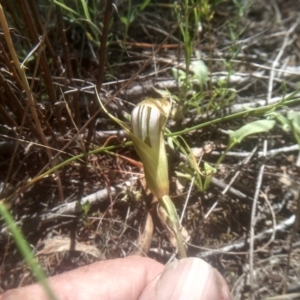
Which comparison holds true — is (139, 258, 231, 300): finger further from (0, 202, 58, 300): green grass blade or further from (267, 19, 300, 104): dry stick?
(267, 19, 300, 104): dry stick

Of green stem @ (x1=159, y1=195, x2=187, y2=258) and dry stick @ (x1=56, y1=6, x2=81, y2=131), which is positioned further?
dry stick @ (x1=56, y1=6, x2=81, y2=131)

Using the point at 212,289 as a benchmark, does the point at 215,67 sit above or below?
above

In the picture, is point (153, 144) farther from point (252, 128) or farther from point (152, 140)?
point (252, 128)

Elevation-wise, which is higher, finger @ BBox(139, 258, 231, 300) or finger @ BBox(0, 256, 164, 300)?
finger @ BBox(139, 258, 231, 300)

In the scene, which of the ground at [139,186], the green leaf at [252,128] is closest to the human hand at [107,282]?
the ground at [139,186]

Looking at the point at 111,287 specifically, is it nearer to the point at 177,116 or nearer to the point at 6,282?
the point at 6,282

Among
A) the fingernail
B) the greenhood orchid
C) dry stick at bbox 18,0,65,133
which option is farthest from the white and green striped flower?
dry stick at bbox 18,0,65,133

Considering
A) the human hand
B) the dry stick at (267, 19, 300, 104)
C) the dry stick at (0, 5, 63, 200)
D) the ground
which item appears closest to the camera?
the dry stick at (0, 5, 63, 200)

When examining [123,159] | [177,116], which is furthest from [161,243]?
[177,116]
